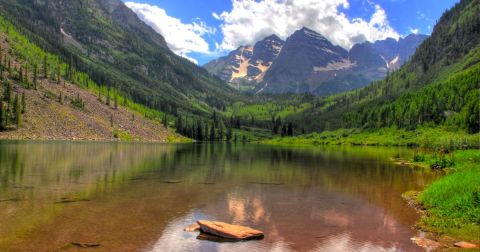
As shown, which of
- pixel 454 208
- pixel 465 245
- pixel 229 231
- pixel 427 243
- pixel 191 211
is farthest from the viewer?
pixel 191 211

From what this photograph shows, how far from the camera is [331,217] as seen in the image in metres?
36.2

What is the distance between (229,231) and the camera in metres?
28.2

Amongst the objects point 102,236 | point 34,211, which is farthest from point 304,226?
point 34,211

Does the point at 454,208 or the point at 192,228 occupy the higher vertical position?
the point at 454,208

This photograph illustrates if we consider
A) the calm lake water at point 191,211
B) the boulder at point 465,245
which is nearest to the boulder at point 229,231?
the calm lake water at point 191,211

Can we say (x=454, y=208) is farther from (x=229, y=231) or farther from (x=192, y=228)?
(x=192, y=228)

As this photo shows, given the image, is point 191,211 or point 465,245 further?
point 191,211

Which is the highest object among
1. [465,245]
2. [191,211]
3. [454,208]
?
[454,208]

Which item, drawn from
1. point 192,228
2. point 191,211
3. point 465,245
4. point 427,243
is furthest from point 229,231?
point 465,245

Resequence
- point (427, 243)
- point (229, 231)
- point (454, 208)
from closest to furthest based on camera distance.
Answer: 1. point (427, 243)
2. point (229, 231)
3. point (454, 208)

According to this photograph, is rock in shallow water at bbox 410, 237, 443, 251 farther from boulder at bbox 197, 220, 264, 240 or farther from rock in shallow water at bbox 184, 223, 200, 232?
rock in shallow water at bbox 184, 223, 200, 232

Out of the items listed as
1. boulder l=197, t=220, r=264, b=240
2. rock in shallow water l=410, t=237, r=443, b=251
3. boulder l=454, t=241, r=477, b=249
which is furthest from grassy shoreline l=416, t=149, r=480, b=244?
boulder l=197, t=220, r=264, b=240

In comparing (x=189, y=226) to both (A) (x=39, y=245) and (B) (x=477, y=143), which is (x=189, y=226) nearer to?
(A) (x=39, y=245)

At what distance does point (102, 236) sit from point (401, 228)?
23.2 meters
